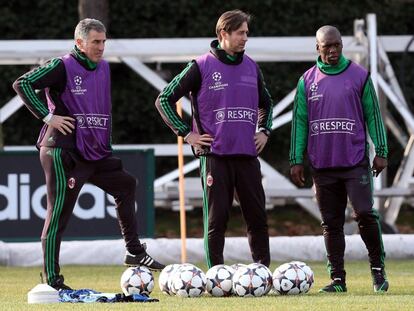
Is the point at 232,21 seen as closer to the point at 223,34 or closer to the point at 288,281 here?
the point at 223,34

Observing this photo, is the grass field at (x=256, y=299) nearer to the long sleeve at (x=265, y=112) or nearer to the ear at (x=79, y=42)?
the long sleeve at (x=265, y=112)

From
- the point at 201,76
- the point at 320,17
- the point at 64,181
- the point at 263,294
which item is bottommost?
the point at 263,294

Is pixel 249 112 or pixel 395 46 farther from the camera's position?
pixel 395 46

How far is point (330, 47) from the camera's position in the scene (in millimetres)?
10922

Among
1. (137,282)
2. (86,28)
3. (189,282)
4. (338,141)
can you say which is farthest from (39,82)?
(338,141)

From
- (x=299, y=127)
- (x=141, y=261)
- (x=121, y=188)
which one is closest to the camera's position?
(x=299, y=127)

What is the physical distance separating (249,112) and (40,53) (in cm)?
592

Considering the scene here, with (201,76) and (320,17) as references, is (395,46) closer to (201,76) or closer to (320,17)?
(320,17)

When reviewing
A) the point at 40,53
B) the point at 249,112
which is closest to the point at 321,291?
the point at 249,112

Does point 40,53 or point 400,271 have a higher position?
point 40,53

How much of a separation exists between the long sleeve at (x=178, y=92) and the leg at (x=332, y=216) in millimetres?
1126

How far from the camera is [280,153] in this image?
71.8 feet

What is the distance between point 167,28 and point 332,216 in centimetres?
1113

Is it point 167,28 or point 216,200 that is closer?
point 216,200
